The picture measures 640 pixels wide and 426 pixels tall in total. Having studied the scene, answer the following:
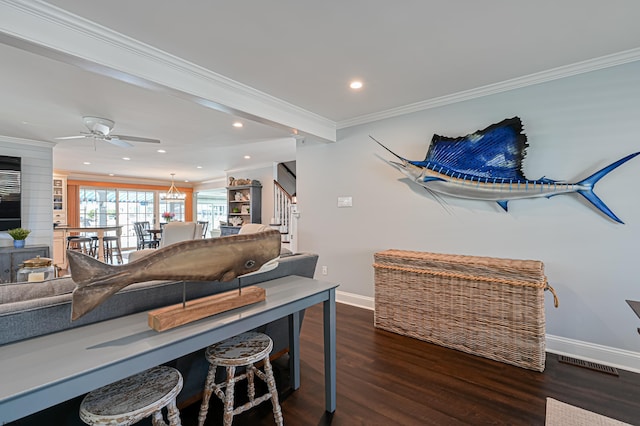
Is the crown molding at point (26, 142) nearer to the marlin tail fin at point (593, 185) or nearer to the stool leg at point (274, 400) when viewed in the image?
the stool leg at point (274, 400)

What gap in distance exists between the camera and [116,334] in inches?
45.4

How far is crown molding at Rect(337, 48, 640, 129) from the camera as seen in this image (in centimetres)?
230

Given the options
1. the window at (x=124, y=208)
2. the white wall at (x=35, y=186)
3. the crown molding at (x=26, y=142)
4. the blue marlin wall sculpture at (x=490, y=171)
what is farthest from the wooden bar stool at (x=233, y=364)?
the window at (x=124, y=208)

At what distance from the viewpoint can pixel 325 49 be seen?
85.0 inches

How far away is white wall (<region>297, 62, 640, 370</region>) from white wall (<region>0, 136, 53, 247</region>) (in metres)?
5.11

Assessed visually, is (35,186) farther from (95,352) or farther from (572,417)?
(572,417)

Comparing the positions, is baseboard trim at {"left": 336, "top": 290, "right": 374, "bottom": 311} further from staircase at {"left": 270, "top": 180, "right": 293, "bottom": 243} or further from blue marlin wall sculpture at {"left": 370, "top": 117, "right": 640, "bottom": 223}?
staircase at {"left": 270, "top": 180, "right": 293, "bottom": 243}

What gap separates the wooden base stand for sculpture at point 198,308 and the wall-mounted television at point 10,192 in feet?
15.7

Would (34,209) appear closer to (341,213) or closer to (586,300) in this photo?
(341,213)

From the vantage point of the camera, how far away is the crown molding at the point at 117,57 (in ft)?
5.41

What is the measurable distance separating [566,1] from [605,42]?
765mm

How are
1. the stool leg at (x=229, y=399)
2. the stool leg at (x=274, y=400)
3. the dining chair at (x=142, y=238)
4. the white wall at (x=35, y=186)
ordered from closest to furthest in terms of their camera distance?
the stool leg at (x=229, y=399) → the stool leg at (x=274, y=400) → the white wall at (x=35, y=186) → the dining chair at (x=142, y=238)

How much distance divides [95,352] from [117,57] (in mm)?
1903

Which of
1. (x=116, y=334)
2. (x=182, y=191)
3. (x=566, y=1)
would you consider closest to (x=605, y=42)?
(x=566, y=1)
